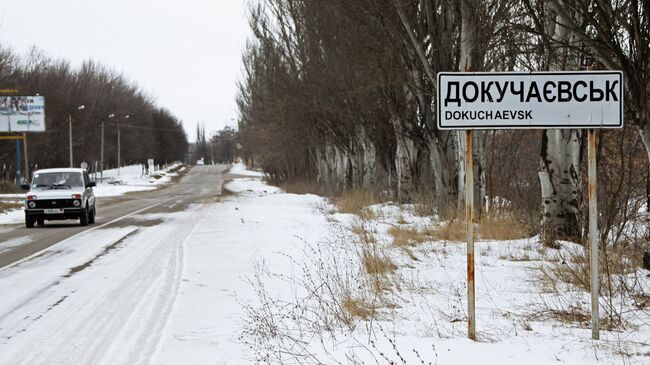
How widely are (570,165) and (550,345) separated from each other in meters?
7.06

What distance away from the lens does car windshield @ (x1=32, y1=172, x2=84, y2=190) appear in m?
22.0

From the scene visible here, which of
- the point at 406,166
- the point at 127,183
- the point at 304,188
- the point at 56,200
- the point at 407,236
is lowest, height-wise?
the point at 127,183

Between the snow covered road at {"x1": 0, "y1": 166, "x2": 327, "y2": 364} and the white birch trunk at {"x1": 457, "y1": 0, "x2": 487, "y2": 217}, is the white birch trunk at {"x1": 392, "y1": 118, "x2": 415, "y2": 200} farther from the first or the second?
the snow covered road at {"x1": 0, "y1": 166, "x2": 327, "y2": 364}

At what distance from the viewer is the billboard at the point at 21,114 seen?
165ft

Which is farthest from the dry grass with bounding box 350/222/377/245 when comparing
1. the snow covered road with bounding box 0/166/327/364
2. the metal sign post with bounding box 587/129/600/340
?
the metal sign post with bounding box 587/129/600/340

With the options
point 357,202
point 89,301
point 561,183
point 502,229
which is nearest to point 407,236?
point 502,229

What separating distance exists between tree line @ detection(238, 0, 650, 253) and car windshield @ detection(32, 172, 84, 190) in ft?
30.8

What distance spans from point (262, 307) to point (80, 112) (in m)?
78.0

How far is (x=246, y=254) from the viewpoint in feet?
42.7

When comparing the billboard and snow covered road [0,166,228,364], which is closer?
snow covered road [0,166,228,364]

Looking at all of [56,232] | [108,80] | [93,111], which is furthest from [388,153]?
[108,80]

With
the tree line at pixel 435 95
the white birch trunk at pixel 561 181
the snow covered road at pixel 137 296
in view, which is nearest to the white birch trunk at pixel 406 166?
the tree line at pixel 435 95

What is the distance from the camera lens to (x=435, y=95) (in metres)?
19.0

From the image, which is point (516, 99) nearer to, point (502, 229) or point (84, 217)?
point (502, 229)
